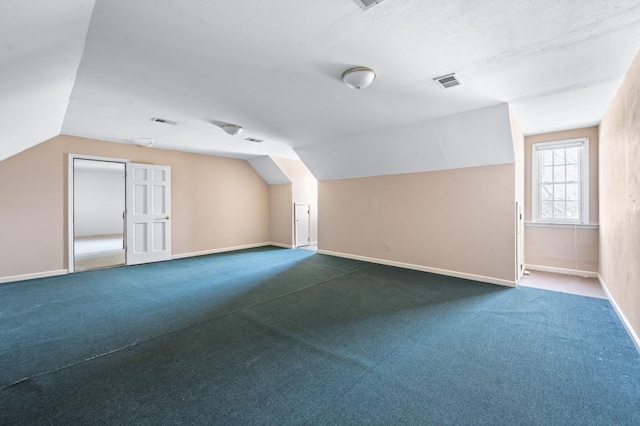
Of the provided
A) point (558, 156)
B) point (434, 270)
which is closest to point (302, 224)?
point (434, 270)

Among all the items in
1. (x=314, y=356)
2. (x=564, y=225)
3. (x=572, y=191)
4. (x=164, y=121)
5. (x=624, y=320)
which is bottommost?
(x=314, y=356)

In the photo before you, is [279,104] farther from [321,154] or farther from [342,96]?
[321,154]

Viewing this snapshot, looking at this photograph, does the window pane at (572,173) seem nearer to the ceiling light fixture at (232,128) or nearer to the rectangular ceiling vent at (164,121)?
the ceiling light fixture at (232,128)

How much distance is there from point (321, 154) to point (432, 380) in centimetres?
474

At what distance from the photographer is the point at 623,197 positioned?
2.89m

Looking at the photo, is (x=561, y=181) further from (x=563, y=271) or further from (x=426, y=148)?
(x=426, y=148)

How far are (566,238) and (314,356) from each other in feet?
16.6

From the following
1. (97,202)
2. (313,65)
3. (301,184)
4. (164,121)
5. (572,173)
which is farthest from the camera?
(97,202)

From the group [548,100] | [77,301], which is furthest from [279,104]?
[77,301]

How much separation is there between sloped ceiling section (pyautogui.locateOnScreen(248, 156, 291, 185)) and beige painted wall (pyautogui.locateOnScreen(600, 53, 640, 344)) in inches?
245

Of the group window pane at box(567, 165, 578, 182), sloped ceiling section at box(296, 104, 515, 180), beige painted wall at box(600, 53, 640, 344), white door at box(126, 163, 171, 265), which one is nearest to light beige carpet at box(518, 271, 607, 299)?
beige painted wall at box(600, 53, 640, 344)

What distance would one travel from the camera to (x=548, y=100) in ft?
11.3

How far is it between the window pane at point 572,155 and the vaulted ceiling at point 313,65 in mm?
464

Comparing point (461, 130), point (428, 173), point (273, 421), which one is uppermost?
point (461, 130)
